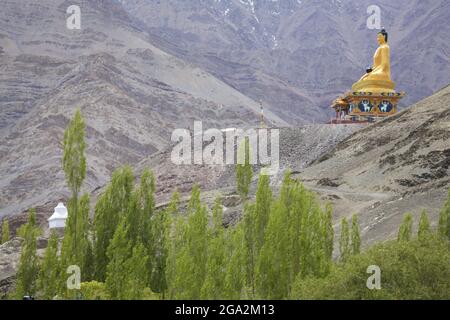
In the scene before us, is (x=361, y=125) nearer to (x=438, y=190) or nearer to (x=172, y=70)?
(x=438, y=190)

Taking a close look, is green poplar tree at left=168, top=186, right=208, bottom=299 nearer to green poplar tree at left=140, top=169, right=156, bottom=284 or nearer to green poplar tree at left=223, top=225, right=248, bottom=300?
green poplar tree at left=140, top=169, right=156, bottom=284

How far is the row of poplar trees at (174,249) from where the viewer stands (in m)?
21.4

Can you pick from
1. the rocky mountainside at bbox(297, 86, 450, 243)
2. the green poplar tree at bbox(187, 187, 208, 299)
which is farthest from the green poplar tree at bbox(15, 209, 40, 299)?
the rocky mountainside at bbox(297, 86, 450, 243)

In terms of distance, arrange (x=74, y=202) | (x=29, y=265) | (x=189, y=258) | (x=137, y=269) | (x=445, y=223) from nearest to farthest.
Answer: (x=189, y=258), (x=137, y=269), (x=74, y=202), (x=29, y=265), (x=445, y=223)

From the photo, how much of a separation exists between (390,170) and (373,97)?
60.6ft

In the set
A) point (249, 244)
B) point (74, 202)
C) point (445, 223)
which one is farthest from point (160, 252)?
point (445, 223)

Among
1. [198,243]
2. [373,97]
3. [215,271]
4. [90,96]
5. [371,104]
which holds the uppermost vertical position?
[90,96]

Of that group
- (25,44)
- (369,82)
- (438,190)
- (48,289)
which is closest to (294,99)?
(25,44)

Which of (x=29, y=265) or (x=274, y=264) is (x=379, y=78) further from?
(x=274, y=264)

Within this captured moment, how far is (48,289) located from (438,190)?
26.6m

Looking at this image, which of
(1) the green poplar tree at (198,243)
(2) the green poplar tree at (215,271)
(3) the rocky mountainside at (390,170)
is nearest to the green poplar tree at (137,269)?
(1) the green poplar tree at (198,243)

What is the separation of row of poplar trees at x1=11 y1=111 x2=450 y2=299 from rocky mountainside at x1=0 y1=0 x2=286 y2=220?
2287 inches

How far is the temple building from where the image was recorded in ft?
223

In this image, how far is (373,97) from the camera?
223ft
